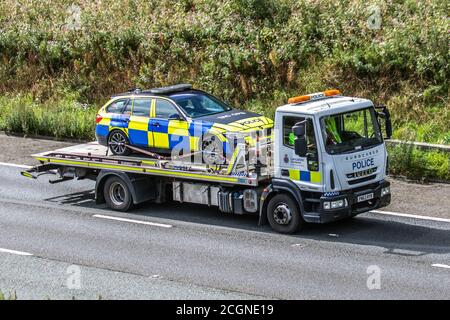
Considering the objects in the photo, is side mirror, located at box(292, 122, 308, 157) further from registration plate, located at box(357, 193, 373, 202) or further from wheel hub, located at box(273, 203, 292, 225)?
registration plate, located at box(357, 193, 373, 202)

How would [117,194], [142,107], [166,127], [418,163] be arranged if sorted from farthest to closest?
[418,163] → [142,107] → [117,194] → [166,127]

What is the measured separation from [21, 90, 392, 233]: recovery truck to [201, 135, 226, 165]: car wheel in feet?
0.71

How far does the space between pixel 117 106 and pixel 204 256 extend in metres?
5.28

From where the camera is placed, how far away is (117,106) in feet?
68.8

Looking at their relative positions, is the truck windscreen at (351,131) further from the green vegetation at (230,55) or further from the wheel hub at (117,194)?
the wheel hub at (117,194)

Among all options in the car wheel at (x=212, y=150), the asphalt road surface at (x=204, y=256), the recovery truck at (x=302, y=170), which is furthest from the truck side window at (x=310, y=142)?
the car wheel at (x=212, y=150)

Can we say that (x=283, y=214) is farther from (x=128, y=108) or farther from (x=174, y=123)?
(x=128, y=108)

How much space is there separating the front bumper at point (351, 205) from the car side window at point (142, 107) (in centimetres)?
461

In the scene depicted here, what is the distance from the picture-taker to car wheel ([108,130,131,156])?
2070 cm

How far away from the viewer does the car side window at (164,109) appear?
2006 cm

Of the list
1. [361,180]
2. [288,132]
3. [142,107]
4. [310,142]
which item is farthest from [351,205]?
[142,107]

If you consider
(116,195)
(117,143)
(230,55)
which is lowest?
(116,195)

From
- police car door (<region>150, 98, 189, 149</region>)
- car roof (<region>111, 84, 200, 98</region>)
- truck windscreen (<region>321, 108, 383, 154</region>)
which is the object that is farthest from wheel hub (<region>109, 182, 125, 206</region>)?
truck windscreen (<region>321, 108, 383, 154</region>)

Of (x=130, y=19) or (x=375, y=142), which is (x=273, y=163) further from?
(x=130, y=19)
